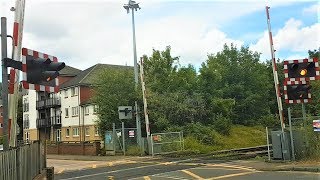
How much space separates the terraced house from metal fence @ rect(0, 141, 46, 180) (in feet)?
125

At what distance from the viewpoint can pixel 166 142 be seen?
28328 millimetres

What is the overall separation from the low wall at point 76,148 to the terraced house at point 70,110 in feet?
31.3

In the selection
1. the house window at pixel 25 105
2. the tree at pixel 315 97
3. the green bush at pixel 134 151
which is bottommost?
the green bush at pixel 134 151

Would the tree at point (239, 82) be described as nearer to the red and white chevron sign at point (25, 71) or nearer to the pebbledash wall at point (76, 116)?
the pebbledash wall at point (76, 116)

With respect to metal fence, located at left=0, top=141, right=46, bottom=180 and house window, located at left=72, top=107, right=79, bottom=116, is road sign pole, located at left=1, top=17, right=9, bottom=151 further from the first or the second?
house window, located at left=72, top=107, right=79, bottom=116

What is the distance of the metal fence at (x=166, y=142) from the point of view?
2791 centimetres

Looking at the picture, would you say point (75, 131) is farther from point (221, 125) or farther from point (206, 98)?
point (221, 125)

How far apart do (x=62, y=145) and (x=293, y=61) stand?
2731 cm

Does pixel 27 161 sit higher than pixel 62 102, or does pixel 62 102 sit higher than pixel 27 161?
pixel 62 102

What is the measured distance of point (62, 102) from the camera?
197 feet

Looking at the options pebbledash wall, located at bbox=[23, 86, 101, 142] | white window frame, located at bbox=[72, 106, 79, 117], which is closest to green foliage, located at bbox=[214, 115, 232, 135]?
pebbledash wall, located at bbox=[23, 86, 101, 142]

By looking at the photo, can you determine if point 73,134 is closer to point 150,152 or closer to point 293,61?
point 150,152

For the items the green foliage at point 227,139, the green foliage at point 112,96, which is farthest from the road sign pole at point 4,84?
the green foliage at point 112,96

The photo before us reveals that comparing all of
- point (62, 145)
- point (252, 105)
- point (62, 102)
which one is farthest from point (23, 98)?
point (252, 105)
